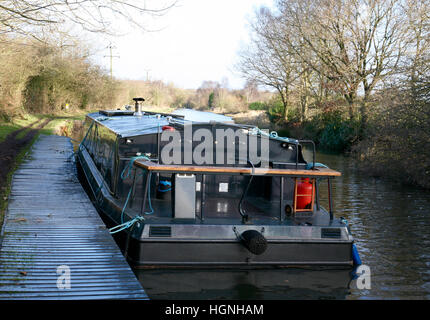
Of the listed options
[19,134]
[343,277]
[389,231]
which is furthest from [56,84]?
[343,277]

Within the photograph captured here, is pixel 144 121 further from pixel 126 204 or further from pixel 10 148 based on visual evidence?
pixel 10 148

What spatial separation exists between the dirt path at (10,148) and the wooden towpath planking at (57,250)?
151cm

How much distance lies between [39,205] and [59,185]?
2091 mm

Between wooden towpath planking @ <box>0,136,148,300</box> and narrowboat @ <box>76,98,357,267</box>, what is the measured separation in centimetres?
49

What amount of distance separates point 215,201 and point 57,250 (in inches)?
112

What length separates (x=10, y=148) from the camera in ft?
56.5

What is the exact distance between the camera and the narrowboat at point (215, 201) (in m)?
6.67

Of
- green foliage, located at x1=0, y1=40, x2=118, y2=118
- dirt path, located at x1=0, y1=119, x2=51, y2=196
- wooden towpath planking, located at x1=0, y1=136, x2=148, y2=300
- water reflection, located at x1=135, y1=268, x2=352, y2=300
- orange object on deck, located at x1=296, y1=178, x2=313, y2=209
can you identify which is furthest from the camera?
green foliage, located at x1=0, y1=40, x2=118, y2=118

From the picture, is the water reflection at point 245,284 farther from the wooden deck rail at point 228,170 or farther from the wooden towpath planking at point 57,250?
the wooden deck rail at point 228,170

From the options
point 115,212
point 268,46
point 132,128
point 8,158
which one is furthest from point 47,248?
point 268,46

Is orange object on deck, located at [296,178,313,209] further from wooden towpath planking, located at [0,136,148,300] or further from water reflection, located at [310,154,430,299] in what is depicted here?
wooden towpath planking, located at [0,136,148,300]

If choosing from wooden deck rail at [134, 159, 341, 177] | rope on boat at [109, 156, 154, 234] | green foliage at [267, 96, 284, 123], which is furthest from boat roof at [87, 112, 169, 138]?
green foliage at [267, 96, 284, 123]

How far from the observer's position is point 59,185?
10.8m

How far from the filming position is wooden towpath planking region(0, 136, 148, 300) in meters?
5.08
